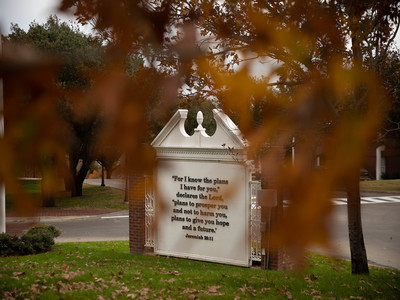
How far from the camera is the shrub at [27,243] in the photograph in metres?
9.51

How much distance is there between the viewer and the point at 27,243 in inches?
380

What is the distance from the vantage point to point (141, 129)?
120 cm

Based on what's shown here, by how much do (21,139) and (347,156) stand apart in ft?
Result: 2.75

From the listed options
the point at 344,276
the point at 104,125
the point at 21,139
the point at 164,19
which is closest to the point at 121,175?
the point at 104,125

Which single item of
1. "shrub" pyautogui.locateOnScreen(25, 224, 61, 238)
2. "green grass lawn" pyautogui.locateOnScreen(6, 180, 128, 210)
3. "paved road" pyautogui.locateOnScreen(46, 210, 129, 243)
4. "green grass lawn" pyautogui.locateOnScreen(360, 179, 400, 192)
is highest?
"green grass lawn" pyautogui.locateOnScreen(360, 179, 400, 192)

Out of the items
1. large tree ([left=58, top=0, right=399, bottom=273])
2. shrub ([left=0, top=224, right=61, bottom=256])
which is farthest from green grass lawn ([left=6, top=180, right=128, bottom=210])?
large tree ([left=58, top=0, right=399, bottom=273])

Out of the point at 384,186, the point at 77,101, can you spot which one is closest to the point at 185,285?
the point at 77,101

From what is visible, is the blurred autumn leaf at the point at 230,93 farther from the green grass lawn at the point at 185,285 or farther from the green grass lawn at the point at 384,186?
the green grass lawn at the point at 384,186

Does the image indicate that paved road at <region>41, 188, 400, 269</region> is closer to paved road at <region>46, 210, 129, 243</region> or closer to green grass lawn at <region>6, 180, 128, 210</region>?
paved road at <region>46, 210, 129, 243</region>

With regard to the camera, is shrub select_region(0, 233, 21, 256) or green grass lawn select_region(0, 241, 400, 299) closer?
green grass lawn select_region(0, 241, 400, 299)

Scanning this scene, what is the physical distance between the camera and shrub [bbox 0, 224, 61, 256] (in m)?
9.51

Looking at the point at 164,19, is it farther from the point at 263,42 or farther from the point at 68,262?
the point at 68,262

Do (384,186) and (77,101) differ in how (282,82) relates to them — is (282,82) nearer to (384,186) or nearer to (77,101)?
(77,101)

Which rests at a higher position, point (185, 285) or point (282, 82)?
point (282, 82)
